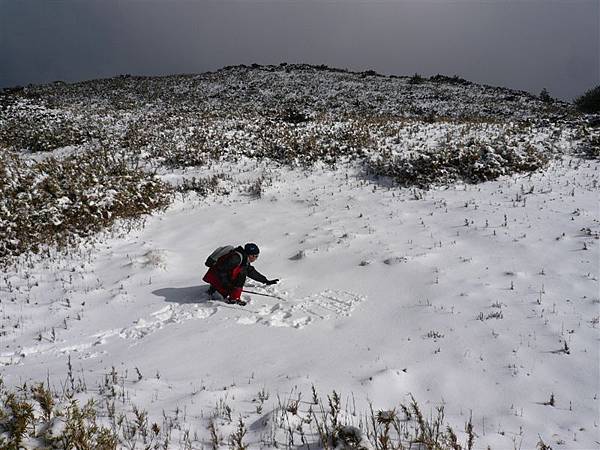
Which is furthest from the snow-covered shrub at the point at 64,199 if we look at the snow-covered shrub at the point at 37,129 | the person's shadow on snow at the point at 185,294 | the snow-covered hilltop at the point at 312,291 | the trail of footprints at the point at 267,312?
the snow-covered shrub at the point at 37,129

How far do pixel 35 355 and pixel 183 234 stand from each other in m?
5.66

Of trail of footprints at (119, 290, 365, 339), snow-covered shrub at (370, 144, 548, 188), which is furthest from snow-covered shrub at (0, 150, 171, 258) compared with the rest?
snow-covered shrub at (370, 144, 548, 188)

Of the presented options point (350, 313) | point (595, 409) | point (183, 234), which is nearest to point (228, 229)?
point (183, 234)

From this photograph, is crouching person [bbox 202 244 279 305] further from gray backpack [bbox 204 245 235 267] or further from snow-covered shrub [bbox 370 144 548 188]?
snow-covered shrub [bbox 370 144 548 188]

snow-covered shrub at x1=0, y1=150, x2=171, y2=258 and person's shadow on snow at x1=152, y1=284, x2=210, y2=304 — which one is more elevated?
snow-covered shrub at x1=0, y1=150, x2=171, y2=258

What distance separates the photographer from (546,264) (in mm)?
7926

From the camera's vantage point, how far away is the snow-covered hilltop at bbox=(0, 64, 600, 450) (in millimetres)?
4273

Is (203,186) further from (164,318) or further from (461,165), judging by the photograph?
(461,165)

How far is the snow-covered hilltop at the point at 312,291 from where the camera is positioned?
14.0ft

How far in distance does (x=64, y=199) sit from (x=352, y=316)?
9.51 m

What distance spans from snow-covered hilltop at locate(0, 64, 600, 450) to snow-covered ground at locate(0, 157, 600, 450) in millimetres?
41

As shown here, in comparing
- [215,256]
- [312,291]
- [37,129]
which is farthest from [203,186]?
[37,129]

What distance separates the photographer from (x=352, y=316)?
6984 millimetres

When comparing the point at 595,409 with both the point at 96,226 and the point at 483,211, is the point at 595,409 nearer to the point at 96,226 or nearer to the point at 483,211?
the point at 483,211
